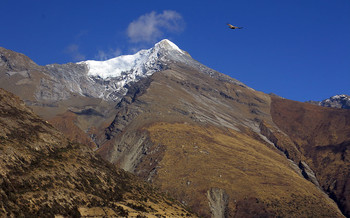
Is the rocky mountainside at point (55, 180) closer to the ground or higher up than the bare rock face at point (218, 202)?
closer to the ground

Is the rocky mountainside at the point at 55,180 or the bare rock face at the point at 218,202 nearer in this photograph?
the rocky mountainside at the point at 55,180

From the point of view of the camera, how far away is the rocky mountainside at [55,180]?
71.2 meters

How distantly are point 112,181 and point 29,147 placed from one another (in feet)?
67.3

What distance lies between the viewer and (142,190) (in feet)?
350

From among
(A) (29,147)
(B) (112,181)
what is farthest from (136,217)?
(A) (29,147)

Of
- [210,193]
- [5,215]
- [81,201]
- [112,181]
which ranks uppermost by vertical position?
[210,193]

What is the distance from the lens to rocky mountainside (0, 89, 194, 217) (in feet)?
234

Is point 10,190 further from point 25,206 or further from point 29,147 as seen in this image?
point 29,147

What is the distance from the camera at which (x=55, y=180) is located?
81.2 m

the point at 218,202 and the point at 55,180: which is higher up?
the point at 218,202

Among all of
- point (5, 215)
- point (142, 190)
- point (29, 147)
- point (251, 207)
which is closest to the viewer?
point (5, 215)

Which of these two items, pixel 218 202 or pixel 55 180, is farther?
pixel 218 202

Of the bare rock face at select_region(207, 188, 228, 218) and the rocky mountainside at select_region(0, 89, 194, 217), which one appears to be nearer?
the rocky mountainside at select_region(0, 89, 194, 217)

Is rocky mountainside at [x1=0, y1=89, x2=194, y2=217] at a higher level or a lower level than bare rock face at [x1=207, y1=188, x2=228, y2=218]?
lower
